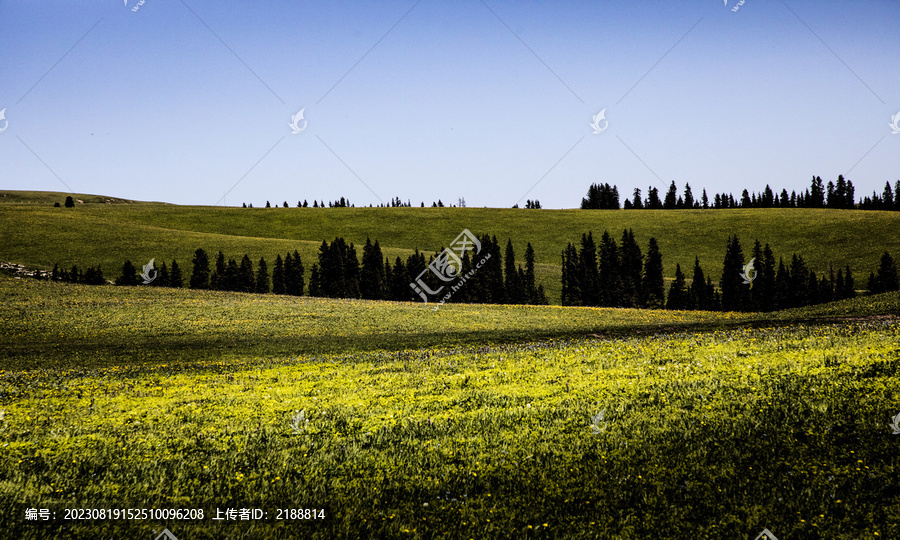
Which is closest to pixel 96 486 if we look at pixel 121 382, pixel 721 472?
pixel 721 472

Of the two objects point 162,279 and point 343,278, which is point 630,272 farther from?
point 162,279

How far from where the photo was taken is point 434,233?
17800 cm

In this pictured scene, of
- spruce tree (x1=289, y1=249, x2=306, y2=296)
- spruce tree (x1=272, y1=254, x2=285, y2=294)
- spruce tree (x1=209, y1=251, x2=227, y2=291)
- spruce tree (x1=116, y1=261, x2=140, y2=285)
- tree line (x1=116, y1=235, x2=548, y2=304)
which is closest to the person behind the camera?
spruce tree (x1=116, y1=261, x2=140, y2=285)

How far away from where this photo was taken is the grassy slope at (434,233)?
124 metres

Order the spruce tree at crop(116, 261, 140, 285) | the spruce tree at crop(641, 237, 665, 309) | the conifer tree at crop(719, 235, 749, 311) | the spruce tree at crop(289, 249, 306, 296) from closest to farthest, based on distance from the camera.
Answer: the spruce tree at crop(116, 261, 140, 285)
the spruce tree at crop(641, 237, 665, 309)
the spruce tree at crop(289, 249, 306, 296)
the conifer tree at crop(719, 235, 749, 311)

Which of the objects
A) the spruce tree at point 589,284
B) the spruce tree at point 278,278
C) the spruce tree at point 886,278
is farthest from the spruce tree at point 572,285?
the spruce tree at point 886,278

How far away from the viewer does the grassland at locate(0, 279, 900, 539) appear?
761cm

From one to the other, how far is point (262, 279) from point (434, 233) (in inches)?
2862

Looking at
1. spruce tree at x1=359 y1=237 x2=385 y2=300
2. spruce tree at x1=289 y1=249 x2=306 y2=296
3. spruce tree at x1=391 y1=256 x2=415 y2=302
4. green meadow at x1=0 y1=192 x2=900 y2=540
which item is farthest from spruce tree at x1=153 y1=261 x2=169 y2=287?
green meadow at x1=0 y1=192 x2=900 y2=540

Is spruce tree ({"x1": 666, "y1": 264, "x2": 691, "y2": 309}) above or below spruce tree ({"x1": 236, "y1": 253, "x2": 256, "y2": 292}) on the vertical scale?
below

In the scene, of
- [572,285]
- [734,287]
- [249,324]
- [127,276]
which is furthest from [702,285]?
[127,276]

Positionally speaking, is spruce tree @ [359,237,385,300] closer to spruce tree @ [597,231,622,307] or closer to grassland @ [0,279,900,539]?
spruce tree @ [597,231,622,307]

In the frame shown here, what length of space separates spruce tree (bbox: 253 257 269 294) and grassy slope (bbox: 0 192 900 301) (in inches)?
351

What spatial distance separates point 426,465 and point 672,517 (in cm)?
418
